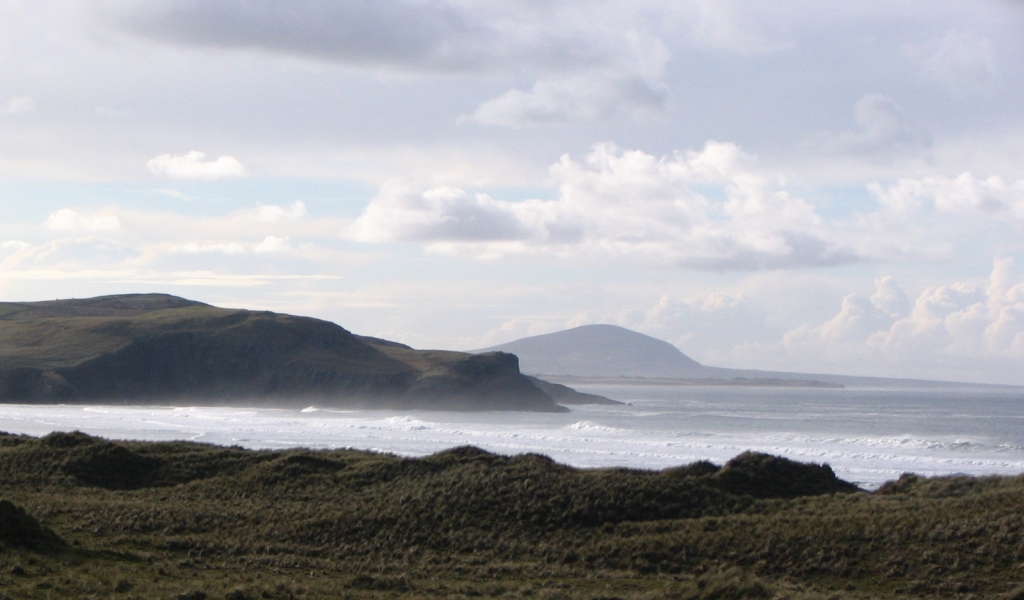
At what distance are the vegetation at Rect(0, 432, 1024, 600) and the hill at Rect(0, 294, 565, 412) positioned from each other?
81.0 metres

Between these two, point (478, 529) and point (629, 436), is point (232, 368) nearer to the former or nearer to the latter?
point (629, 436)

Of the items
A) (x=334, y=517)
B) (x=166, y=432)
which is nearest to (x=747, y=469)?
(x=334, y=517)

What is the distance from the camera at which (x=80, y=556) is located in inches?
634

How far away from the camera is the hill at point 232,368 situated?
10488 centimetres

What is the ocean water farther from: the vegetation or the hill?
the hill

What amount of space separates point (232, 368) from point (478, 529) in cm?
9952

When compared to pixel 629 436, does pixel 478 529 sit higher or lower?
higher

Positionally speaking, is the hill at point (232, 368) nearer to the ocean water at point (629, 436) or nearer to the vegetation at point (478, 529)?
the ocean water at point (629, 436)

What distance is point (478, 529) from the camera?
20.8m

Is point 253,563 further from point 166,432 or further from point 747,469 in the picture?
point 166,432

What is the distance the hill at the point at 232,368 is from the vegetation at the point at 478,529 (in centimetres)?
8098

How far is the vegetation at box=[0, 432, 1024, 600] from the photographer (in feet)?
50.2

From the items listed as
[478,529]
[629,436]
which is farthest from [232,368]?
[478,529]


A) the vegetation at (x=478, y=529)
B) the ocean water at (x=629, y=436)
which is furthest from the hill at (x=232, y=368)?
the vegetation at (x=478, y=529)
